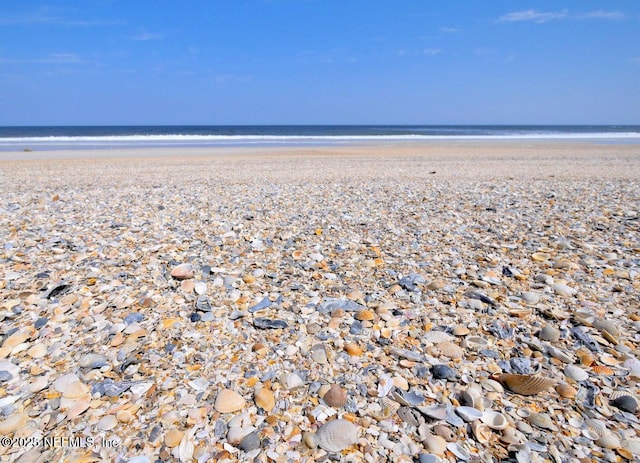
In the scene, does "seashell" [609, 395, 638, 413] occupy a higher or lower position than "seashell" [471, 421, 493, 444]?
higher

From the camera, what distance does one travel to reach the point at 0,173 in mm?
10969

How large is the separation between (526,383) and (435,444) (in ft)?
2.12

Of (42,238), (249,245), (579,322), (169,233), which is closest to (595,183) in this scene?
(579,322)

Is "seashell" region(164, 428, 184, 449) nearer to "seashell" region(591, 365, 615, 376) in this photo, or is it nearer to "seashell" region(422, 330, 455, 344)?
"seashell" region(422, 330, 455, 344)

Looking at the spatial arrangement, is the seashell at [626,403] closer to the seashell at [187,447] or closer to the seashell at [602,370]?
the seashell at [602,370]

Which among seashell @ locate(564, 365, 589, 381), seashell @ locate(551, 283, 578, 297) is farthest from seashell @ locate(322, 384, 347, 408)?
seashell @ locate(551, 283, 578, 297)

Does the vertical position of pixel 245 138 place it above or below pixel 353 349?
above

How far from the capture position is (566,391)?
1.79 meters

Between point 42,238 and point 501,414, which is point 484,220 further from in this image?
point 42,238

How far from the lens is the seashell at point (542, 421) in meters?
1.60

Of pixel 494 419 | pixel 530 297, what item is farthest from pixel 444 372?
pixel 530 297

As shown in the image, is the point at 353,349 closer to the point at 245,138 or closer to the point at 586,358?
the point at 586,358

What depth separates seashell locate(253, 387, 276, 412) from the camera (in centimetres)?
173

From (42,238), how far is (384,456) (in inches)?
171
